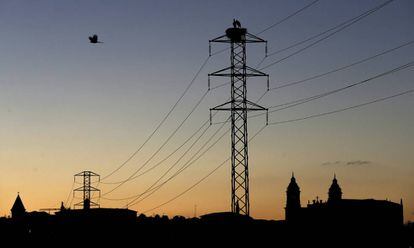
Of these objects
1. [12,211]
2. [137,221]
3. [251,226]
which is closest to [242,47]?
[251,226]

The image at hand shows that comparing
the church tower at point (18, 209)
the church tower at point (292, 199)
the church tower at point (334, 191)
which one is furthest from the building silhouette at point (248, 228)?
the church tower at point (18, 209)

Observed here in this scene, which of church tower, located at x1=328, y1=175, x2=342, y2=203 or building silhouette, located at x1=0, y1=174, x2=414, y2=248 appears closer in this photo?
building silhouette, located at x1=0, y1=174, x2=414, y2=248

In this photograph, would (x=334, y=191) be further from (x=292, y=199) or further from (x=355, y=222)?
(x=355, y=222)

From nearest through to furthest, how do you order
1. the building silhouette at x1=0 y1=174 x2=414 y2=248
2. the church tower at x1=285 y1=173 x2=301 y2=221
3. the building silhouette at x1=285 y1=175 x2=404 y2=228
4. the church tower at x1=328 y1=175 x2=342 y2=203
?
the building silhouette at x1=0 y1=174 x2=414 y2=248 → the building silhouette at x1=285 y1=175 x2=404 y2=228 → the church tower at x1=285 y1=173 x2=301 y2=221 → the church tower at x1=328 y1=175 x2=342 y2=203

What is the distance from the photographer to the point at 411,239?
169500 mm

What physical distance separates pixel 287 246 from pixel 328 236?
35.8 feet

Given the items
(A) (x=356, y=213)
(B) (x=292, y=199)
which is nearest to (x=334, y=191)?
(B) (x=292, y=199)

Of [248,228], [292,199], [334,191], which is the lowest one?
[248,228]

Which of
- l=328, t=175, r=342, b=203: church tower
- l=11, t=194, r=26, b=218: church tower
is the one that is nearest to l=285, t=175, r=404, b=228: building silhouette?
l=328, t=175, r=342, b=203: church tower

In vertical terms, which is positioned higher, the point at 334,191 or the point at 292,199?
the point at 334,191

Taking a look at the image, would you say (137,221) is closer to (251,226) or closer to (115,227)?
(115,227)

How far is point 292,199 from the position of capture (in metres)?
162

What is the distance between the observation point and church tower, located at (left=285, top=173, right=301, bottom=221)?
159500 millimetres

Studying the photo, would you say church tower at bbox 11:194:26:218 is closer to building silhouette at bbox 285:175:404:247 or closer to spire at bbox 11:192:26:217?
spire at bbox 11:192:26:217
